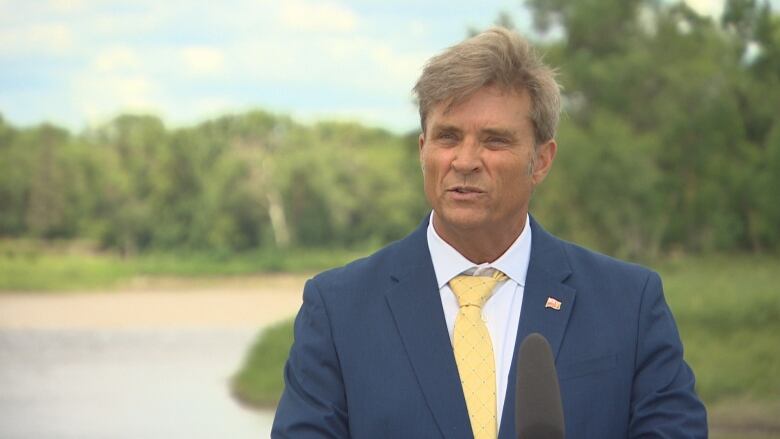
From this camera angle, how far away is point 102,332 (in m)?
17.0

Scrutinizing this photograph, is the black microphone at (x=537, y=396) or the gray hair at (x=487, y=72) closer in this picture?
the black microphone at (x=537, y=396)

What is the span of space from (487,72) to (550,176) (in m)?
12.4

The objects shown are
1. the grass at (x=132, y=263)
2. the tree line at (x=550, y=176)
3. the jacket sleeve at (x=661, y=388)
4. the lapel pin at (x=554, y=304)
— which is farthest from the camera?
the grass at (x=132, y=263)

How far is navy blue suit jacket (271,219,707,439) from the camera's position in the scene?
6.39ft

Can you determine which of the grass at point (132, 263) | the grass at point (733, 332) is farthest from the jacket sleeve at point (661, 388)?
the grass at point (733, 332)

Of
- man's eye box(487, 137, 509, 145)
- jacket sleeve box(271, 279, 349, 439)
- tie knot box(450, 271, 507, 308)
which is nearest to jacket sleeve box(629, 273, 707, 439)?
tie knot box(450, 271, 507, 308)

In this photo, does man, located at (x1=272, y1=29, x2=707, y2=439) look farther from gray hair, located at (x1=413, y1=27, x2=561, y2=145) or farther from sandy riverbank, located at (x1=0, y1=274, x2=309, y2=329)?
sandy riverbank, located at (x1=0, y1=274, x2=309, y2=329)

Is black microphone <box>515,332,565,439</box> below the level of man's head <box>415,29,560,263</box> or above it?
below

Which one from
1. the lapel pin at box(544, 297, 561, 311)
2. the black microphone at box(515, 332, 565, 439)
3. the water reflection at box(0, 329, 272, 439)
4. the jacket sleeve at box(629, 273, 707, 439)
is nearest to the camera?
the black microphone at box(515, 332, 565, 439)

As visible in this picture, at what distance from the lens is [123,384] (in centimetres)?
1683

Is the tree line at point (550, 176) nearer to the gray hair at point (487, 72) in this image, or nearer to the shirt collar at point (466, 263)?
the shirt collar at point (466, 263)

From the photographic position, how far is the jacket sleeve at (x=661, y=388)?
75.6 inches

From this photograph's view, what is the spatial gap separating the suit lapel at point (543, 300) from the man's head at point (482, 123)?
114mm

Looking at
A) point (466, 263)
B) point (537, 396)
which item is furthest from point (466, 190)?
point (537, 396)
